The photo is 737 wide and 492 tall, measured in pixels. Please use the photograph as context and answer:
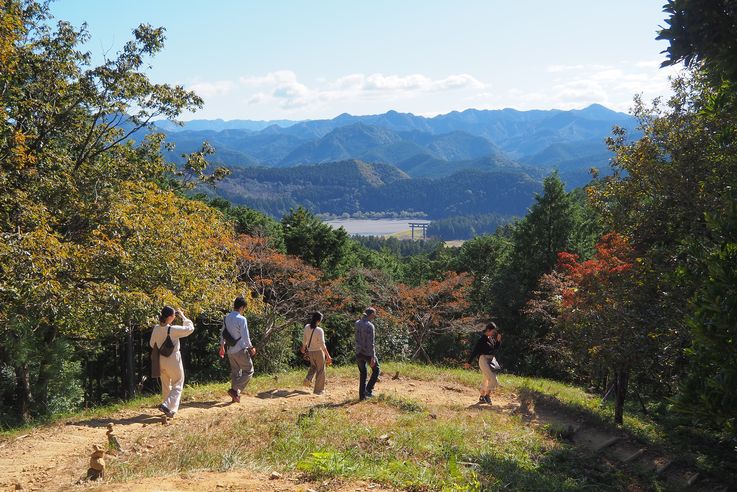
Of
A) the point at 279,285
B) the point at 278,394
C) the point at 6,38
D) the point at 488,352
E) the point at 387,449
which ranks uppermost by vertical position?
the point at 6,38

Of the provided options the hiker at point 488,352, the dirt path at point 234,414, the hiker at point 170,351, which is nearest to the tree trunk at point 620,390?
the dirt path at point 234,414

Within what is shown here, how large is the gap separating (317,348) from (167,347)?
10.6ft

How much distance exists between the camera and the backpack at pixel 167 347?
28.5ft

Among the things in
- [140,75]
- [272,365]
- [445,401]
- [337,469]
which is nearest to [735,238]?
[337,469]

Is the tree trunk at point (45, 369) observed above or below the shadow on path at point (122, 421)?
below

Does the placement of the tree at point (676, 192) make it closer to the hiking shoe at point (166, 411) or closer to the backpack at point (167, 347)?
the backpack at point (167, 347)

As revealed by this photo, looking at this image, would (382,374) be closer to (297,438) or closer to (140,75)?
(297,438)

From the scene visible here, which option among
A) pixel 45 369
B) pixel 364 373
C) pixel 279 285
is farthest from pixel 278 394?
pixel 279 285

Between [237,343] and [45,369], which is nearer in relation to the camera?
[237,343]

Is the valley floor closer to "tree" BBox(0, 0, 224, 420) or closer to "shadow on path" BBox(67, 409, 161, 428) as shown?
"shadow on path" BBox(67, 409, 161, 428)

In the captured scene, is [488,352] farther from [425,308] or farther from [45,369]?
[45,369]

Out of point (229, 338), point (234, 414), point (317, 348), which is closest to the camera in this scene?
point (234, 414)

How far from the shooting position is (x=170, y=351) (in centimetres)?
880

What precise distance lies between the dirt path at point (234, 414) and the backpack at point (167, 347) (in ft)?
3.64
